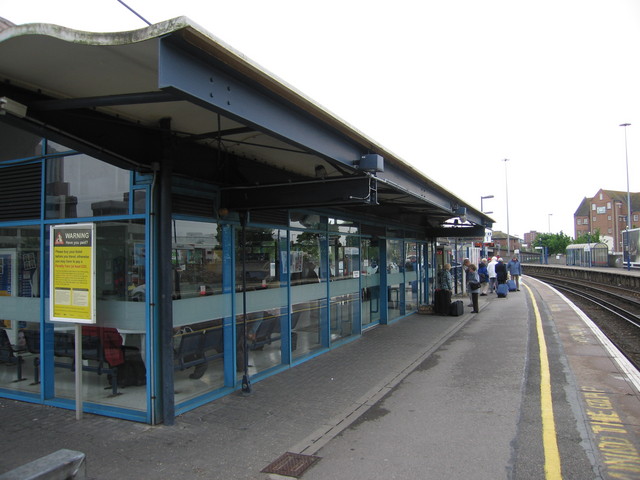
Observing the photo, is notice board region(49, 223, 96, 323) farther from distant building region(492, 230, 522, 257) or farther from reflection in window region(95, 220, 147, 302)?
distant building region(492, 230, 522, 257)

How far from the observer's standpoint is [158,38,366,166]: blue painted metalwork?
291 centimetres

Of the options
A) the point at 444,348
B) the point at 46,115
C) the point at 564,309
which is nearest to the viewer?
the point at 46,115

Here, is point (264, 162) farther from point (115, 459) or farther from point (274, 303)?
point (115, 459)

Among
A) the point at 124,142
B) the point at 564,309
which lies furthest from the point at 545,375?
the point at 564,309

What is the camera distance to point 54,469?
2.48 m

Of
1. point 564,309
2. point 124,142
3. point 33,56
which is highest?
point 33,56

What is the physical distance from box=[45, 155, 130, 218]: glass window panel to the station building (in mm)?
18

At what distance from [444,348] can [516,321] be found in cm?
453

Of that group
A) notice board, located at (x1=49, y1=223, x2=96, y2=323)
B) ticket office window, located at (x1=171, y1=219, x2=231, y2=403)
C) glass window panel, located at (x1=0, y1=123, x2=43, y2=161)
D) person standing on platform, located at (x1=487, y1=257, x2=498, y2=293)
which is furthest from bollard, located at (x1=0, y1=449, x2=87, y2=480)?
person standing on platform, located at (x1=487, y1=257, x2=498, y2=293)

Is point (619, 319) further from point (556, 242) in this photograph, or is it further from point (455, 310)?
point (556, 242)

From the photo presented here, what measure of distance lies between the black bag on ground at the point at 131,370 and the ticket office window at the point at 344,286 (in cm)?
408

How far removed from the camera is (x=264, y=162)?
709 cm

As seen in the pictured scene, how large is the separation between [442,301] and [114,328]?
33.8 ft

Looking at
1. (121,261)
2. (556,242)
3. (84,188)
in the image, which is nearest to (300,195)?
(121,261)
